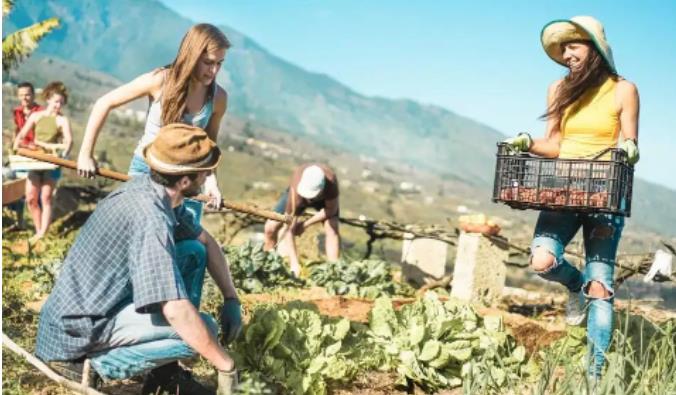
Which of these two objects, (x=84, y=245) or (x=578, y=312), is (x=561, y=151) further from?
(x=84, y=245)

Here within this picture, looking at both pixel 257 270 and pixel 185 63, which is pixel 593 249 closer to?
pixel 185 63

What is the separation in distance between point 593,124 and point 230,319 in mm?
2078

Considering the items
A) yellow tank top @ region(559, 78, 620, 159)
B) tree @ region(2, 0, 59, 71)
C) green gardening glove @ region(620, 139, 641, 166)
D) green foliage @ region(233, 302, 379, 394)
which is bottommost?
green foliage @ region(233, 302, 379, 394)

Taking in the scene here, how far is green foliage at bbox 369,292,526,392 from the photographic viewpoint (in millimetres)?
4223

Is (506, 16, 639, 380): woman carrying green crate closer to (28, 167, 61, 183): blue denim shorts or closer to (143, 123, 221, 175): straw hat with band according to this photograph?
(143, 123, 221, 175): straw hat with band

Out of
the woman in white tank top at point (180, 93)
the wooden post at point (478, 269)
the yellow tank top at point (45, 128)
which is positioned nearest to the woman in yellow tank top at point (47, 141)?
the yellow tank top at point (45, 128)

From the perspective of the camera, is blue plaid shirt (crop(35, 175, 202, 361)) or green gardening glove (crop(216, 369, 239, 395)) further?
green gardening glove (crop(216, 369, 239, 395))

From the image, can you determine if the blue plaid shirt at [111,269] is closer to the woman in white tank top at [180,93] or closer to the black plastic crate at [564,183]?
the woman in white tank top at [180,93]

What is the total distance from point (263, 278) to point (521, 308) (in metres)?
2.68

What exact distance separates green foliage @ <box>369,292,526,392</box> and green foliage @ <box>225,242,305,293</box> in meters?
2.19

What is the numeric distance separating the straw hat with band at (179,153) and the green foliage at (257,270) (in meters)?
3.56

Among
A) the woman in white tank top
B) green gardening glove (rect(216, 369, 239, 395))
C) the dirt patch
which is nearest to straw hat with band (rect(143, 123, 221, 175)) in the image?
the woman in white tank top

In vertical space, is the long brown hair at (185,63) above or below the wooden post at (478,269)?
above

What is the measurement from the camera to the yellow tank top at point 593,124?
3971 mm
